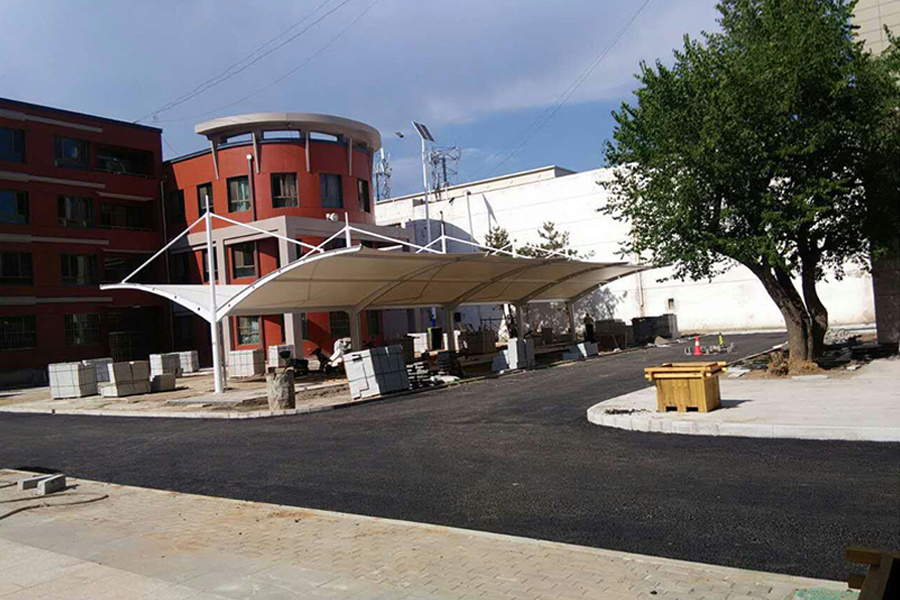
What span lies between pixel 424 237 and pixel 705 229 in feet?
139

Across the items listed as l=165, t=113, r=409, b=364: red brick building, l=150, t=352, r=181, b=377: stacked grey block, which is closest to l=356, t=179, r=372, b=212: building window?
l=165, t=113, r=409, b=364: red brick building

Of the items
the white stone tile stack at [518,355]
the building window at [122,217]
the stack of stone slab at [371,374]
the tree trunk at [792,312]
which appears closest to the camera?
the tree trunk at [792,312]

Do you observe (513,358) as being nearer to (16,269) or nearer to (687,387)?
(687,387)

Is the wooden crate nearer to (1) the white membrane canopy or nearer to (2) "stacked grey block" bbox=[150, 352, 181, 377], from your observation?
(1) the white membrane canopy

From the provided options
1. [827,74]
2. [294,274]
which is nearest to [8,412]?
[294,274]

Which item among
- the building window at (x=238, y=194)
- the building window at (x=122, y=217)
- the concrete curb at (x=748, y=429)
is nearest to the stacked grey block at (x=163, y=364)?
the building window at (x=238, y=194)

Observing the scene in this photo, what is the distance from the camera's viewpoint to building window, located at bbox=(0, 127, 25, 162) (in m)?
40.7

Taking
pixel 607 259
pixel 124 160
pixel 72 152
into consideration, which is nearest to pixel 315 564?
pixel 607 259

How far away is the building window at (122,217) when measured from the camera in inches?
1843

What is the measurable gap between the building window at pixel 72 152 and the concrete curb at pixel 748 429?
137 ft

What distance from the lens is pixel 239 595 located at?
5.49 m

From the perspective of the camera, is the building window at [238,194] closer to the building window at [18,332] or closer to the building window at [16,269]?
the building window at [16,269]

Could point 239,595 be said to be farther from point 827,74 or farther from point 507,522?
point 827,74

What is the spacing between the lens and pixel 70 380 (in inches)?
1120
